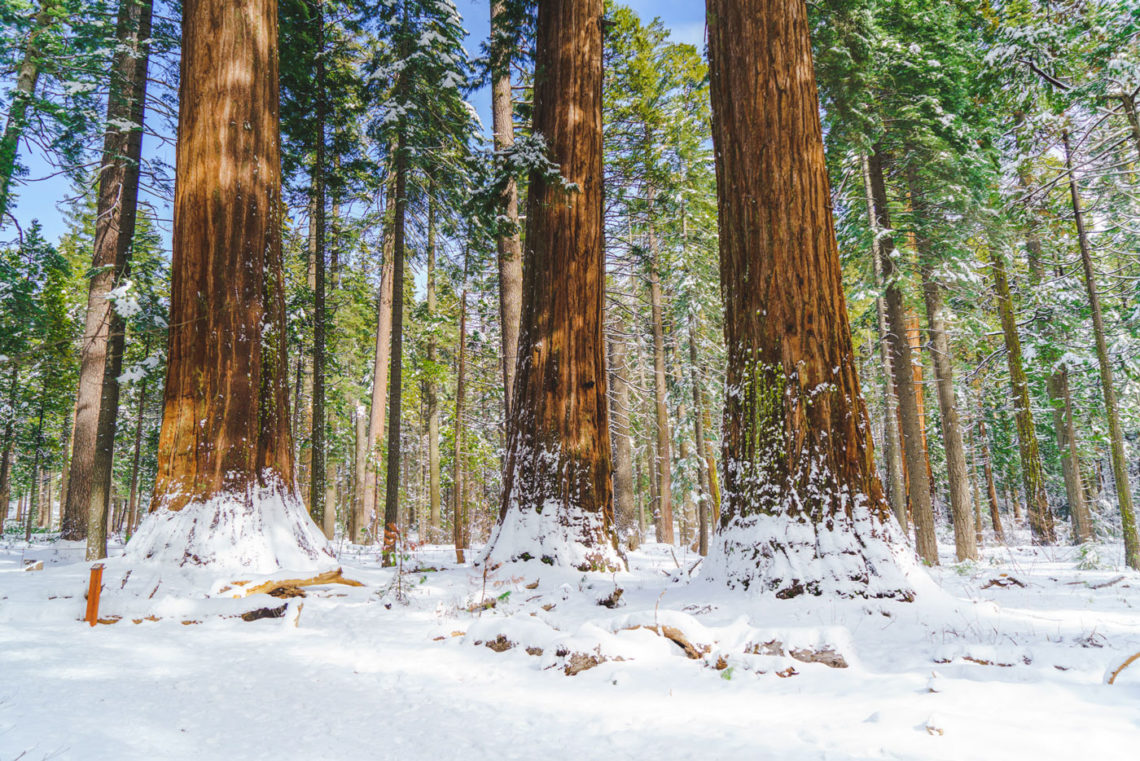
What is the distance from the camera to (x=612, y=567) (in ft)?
16.1

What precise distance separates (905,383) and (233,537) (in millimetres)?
11490

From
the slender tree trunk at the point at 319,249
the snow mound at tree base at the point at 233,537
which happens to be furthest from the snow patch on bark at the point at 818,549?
the slender tree trunk at the point at 319,249

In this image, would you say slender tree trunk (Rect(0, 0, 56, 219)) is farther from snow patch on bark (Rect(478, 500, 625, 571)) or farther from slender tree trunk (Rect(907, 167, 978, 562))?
slender tree trunk (Rect(907, 167, 978, 562))

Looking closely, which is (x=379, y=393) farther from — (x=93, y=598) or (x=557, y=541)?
(x=93, y=598)

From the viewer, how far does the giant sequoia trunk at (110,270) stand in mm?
7703

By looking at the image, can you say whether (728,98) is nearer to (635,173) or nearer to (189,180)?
(189,180)

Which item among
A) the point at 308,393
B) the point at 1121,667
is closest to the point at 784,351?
the point at 1121,667

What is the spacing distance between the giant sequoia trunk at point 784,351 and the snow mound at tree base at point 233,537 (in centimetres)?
364

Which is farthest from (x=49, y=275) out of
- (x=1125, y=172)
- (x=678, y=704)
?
(x=1125, y=172)

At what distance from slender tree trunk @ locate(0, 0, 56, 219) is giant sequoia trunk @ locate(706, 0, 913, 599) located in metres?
12.2

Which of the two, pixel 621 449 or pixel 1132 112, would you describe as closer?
pixel 1132 112

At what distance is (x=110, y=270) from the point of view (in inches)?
354

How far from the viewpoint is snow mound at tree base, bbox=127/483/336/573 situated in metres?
4.20

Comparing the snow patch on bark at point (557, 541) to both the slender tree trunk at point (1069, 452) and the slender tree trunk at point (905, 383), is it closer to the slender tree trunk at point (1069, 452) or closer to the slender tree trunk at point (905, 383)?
the slender tree trunk at point (905, 383)
